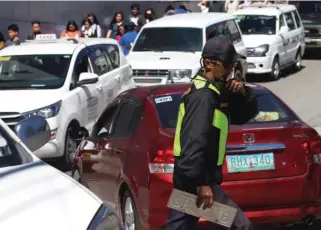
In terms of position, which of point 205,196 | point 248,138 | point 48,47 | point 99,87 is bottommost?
point 99,87

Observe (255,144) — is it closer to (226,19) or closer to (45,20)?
(226,19)

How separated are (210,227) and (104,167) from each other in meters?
1.37

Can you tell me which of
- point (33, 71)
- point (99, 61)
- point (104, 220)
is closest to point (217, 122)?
point (104, 220)

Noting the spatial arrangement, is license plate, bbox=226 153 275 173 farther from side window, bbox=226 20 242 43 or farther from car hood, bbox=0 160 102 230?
side window, bbox=226 20 242 43

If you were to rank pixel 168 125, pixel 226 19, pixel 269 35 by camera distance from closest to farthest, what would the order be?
pixel 168 125 < pixel 226 19 < pixel 269 35

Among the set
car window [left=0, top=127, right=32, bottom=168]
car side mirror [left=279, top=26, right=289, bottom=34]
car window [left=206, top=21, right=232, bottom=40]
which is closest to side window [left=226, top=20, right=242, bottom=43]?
car window [left=206, top=21, right=232, bottom=40]

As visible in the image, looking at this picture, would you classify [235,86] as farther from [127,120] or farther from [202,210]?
[127,120]

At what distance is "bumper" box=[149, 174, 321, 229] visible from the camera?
6.09 meters

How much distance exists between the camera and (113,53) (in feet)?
41.9

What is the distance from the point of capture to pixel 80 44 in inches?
466

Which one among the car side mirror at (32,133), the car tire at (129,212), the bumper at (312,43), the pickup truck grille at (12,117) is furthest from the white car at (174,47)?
the car side mirror at (32,133)

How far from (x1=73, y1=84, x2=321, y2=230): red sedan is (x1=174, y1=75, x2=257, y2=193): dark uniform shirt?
4.17 feet

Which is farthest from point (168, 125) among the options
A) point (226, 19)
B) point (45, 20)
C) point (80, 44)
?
point (45, 20)

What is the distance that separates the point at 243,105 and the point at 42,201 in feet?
5.00
